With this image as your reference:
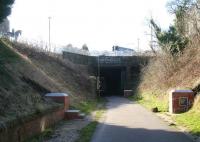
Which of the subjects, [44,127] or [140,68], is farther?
[140,68]

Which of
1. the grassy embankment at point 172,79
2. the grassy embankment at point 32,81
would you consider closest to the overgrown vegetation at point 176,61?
the grassy embankment at point 172,79

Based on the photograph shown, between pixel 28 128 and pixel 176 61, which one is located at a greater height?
pixel 176 61

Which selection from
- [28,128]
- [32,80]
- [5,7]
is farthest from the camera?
[32,80]

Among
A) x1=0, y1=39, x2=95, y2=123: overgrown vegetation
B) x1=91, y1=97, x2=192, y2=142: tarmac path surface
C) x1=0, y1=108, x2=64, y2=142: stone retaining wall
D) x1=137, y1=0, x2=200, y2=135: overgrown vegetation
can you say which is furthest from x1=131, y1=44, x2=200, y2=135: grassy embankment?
x1=0, y1=108, x2=64, y2=142: stone retaining wall

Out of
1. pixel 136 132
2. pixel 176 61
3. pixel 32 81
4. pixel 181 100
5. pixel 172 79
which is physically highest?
pixel 176 61

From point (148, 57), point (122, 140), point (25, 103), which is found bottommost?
point (122, 140)

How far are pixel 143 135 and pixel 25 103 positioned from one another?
4.42 metres

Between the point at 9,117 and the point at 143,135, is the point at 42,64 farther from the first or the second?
the point at 9,117

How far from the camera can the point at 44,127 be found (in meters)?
19.2

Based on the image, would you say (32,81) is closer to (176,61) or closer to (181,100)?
(181,100)

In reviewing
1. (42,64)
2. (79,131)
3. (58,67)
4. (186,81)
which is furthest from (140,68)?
(79,131)

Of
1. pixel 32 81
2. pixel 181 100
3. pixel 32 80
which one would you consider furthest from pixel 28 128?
pixel 181 100

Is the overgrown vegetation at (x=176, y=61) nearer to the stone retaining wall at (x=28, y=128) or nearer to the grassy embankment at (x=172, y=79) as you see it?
the grassy embankment at (x=172, y=79)

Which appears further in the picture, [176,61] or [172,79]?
[176,61]
